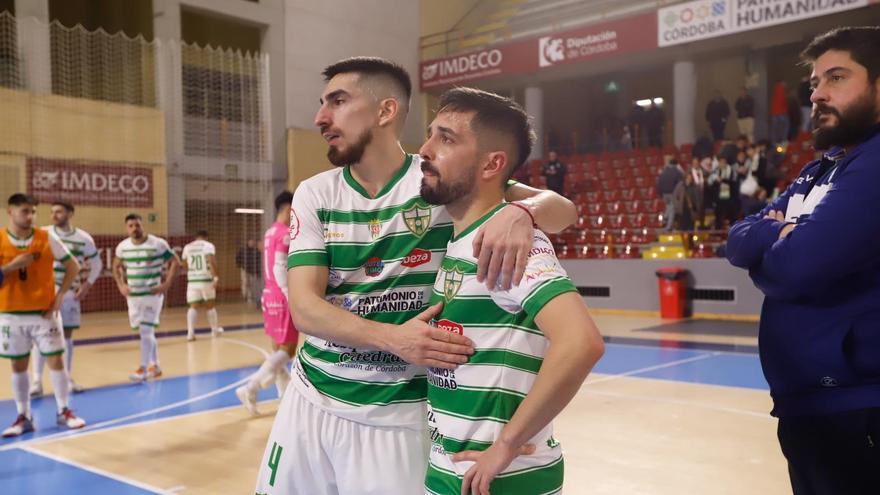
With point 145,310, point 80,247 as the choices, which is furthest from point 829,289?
point 145,310

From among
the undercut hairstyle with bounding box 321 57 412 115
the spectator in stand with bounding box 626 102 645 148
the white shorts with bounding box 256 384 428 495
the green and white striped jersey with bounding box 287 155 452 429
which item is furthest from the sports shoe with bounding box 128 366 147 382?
the spectator in stand with bounding box 626 102 645 148

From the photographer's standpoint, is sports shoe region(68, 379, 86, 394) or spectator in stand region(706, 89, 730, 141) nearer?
sports shoe region(68, 379, 86, 394)

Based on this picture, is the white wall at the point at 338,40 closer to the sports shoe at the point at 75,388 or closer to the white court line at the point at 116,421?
the sports shoe at the point at 75,388

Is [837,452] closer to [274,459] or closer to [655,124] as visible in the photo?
[274,459]

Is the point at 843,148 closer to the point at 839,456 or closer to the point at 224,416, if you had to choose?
the point at 839,456

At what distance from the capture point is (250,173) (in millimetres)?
18953

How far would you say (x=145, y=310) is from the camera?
9531 mm

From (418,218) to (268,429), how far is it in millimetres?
4565

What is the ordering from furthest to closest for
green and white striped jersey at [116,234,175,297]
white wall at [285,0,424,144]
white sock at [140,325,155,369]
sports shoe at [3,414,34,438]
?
1. white wall at [285,0,424,144]
2. green and white striped jersey at [116,234,175,297]
3. white sock at [140,325,155,369]
4. sports shoe at [3,414,34,438]

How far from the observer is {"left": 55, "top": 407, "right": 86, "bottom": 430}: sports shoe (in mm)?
6668

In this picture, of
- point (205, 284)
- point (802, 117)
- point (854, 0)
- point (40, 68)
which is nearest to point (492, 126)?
point (205, 284)

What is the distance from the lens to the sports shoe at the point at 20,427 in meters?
6.42

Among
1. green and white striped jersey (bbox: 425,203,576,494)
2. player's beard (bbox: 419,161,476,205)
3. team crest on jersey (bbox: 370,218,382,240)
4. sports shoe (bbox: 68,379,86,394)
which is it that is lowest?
sports shoe (bbox: 68,379,86,394)

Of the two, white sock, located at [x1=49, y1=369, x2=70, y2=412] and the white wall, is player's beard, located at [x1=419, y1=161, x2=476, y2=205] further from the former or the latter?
the white wall
